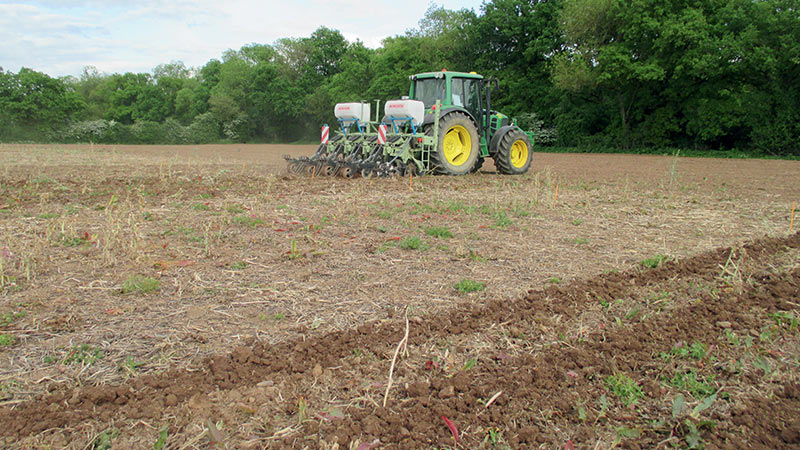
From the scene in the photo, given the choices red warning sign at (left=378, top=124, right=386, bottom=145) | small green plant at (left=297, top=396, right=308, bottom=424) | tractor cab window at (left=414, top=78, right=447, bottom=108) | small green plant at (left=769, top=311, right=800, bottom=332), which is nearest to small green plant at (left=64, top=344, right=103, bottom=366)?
small green plant at (left=297, top=396, right=308, bottom=424)

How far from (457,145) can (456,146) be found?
36 millimetres

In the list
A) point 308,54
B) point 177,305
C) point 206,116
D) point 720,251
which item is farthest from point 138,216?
point 308,54

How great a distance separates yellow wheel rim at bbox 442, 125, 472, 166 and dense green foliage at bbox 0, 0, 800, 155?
15980 mm

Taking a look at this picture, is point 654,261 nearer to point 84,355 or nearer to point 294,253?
point 294,253

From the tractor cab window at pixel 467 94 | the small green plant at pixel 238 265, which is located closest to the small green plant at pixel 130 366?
the small green plant at pixel 238 265

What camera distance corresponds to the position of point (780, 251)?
5.31m

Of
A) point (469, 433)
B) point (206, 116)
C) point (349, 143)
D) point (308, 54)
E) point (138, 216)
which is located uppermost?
point (308, 54)

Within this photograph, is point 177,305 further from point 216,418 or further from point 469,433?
point 469,433

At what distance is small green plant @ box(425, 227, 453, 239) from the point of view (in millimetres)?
5718

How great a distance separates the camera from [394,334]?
3.20 meters

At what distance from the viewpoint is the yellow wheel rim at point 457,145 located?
11.8 m

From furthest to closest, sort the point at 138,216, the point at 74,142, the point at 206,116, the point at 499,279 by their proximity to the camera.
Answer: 1. the point at 206,116
2. the point at 74,142
3. the point at 138,216
4. the point at 499,279

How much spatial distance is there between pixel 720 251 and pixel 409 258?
3.26 metres

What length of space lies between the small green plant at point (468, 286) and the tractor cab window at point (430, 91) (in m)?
8.16
